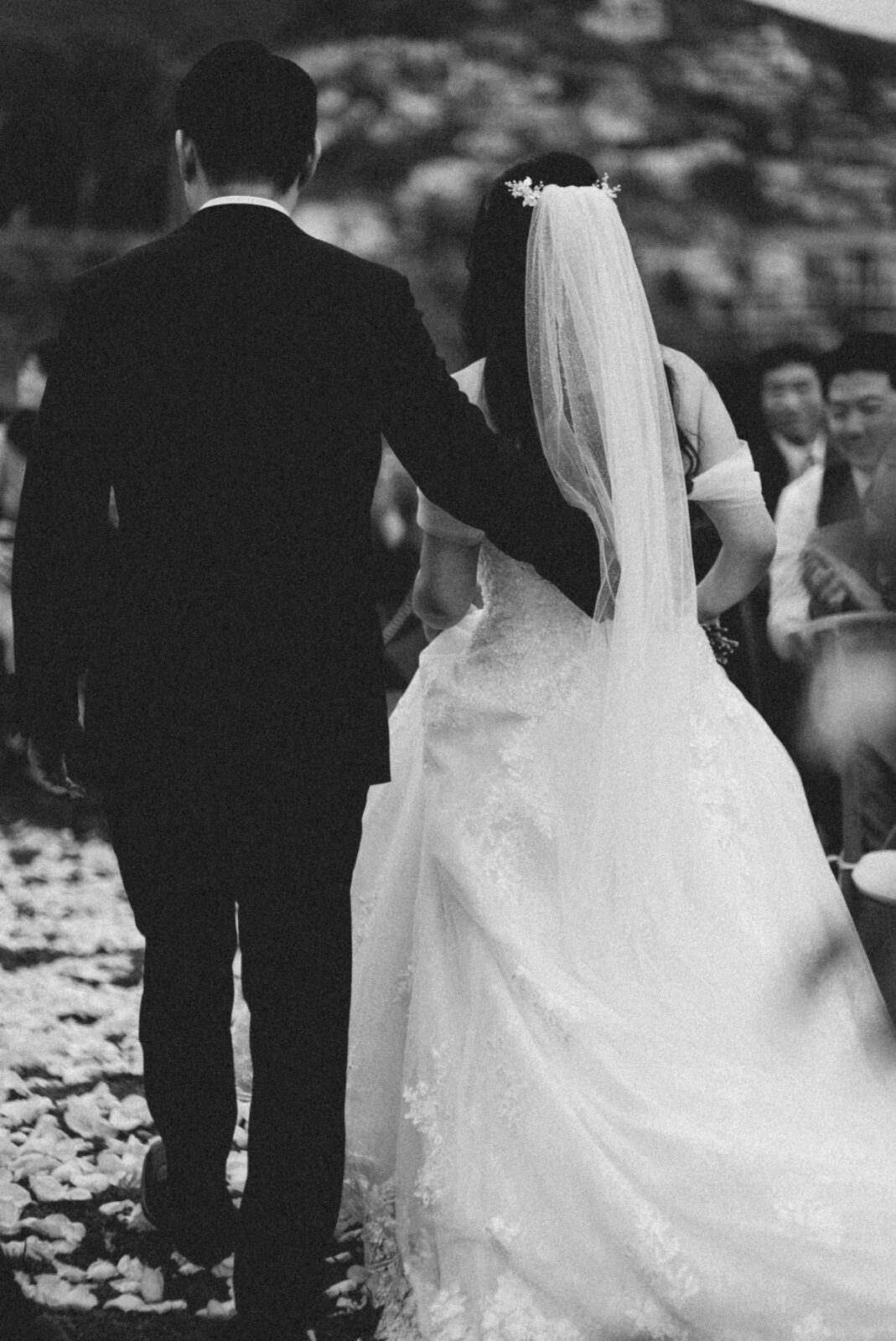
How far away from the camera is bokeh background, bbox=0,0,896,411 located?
245 inches

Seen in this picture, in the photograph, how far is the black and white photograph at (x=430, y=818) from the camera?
212 cm

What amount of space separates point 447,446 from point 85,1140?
5.69 feet

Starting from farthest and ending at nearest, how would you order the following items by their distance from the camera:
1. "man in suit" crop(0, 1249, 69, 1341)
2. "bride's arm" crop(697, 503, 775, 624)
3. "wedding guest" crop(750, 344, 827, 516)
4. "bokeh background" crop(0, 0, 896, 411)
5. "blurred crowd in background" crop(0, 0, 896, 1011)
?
"bokeh background" crop(0, 0, 896, 411) → "blurred crowd in background" crop(0, 0, 896, 1011) → "wedding guest" crop(750, 344, 827, 516) → "bride's arm" crop(697, 503, 775, 624) → "man in suit" crop(0, 1249, 69, 1341)

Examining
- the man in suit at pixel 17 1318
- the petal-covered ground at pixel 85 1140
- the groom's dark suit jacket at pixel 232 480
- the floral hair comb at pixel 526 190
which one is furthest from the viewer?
the petal-covered ground at pixel 85 1140

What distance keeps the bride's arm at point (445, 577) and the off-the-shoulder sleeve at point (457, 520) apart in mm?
13

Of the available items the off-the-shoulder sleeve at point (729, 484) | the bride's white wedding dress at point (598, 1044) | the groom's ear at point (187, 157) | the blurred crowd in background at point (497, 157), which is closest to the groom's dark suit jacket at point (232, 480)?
the groom's ear at point (187, 157)

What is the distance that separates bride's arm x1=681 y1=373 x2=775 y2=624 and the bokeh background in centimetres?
340

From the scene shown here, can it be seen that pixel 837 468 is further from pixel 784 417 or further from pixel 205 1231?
pixel 205 1231

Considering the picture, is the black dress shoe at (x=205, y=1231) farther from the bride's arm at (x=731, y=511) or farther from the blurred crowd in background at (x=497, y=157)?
the blurred crowd in background at (x=497, y=157)

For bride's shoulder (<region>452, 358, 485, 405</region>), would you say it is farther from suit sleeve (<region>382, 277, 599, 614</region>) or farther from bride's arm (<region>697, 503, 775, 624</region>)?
bride's arm (<region>697, 503, 775, 624</region>)

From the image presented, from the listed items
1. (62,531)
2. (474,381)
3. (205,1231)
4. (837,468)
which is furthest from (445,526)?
(837,468)

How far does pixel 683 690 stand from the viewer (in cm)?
250

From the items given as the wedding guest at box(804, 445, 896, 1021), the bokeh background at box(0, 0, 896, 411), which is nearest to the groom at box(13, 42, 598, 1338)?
the wedding guest at box(804, 445, 896, 1021)

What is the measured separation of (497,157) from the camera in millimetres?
6684
